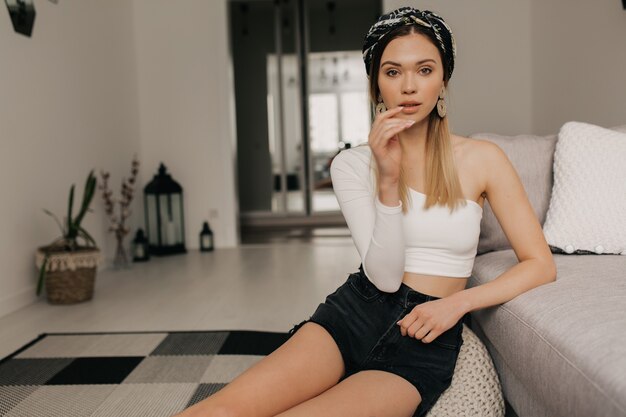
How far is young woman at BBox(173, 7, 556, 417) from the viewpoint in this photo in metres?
1.12

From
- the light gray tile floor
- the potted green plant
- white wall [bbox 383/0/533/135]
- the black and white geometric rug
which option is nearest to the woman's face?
the black and white geometric rug

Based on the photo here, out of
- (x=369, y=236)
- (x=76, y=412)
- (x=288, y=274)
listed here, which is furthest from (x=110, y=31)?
(x=369, y=236)

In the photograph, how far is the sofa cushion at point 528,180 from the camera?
176 cm

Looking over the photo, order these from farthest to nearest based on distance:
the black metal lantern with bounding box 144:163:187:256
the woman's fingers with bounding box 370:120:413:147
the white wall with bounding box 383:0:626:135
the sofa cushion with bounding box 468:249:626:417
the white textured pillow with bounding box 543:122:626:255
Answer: the black metal lantern with bounding box 144:163:187:256, the white wall with bounding box 383:0:626:135, the white textured pillow with bounding box 543:122:626:255, the woman's fingers with bounding box 370:120:413:147, the sofa cushion with bounding box 468:249:626:417

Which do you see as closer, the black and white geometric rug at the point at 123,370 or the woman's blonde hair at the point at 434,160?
the woman's blonde hair at the point at 434,160

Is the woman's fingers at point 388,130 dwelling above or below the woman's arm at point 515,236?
above

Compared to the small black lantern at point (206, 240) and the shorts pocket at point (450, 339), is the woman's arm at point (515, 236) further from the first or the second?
the small black lantern at point (206, 240)

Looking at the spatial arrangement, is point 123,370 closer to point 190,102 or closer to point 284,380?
point 284,380

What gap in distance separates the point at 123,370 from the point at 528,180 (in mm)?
1548

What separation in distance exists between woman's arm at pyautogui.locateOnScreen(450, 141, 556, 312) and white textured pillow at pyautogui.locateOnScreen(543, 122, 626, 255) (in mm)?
375

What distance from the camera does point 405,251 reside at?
122 centimetres

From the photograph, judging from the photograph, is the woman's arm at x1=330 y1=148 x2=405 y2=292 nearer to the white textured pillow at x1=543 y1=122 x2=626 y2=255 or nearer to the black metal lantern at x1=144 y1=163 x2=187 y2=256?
the white textured pillow at x1=543 y1=122 x2=626 y2=255

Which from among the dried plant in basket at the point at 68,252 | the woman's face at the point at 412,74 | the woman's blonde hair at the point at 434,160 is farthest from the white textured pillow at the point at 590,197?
the dried plant in basket at the point at 68,252

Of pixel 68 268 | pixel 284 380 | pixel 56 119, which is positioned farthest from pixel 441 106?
pixel 56 119
